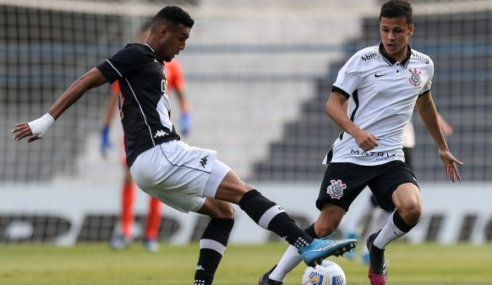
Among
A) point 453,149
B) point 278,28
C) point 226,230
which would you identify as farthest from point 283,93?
point 226,230

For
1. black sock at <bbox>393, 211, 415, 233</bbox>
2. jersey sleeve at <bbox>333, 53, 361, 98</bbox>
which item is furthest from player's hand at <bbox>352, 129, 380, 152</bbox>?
black sock at <bbox>393, 211, 415, 233</bbox>

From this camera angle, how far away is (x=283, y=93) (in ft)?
64.6

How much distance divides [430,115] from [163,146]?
7.71 feet

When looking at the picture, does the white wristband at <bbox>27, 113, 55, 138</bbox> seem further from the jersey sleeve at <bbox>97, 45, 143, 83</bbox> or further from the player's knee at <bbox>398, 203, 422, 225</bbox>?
the player's knee at <bbox>398, 203, 422, 225</bbox>

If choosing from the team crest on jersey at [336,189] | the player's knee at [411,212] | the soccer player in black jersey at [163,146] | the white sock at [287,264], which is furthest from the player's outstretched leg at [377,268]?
the soccer player in black jersey at [163,146]

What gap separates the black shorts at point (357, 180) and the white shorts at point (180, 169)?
112 cm

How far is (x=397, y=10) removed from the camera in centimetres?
739

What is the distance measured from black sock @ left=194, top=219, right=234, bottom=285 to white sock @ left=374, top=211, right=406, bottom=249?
127 cm

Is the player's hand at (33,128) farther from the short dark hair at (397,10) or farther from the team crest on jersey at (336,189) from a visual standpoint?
the short dark hair at (397,10)

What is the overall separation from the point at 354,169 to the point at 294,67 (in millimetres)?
12424

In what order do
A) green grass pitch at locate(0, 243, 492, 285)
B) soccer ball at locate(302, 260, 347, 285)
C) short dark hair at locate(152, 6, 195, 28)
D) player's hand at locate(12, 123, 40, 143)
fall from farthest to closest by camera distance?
green grass pitch at locate(0, 243, 492, 285) → soccer ball at locate(302, 260, 347, 285) → short dark hair at locate(152, 6, 195, 28) → player's hand at locate(12, 123, 40, 143)

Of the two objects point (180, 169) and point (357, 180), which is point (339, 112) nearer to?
point (357, 180)

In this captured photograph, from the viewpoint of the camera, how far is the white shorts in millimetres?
6555

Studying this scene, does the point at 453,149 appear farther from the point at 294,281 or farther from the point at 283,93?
the point at 294,281
